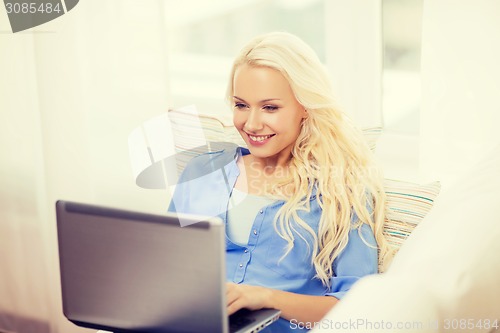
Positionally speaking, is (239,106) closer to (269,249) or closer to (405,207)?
(269,249)

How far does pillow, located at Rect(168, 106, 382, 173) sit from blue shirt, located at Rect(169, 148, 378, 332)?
0.11 metres

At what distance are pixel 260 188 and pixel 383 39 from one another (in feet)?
2.75

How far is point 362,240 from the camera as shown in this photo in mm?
1700

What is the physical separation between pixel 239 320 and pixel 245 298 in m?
0.06

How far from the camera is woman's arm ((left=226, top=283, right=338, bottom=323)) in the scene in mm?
1535

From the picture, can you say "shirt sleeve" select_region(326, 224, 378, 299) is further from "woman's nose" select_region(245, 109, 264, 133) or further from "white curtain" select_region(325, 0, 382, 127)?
"white curtain" select_region(325, 0, 382, 127)

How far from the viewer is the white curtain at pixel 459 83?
1.92m

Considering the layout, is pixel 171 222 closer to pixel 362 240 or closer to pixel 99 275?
pixel 99 275

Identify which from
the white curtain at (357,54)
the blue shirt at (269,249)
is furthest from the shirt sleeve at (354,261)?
the white curtain at (357,54)

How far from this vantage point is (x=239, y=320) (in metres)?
1.50

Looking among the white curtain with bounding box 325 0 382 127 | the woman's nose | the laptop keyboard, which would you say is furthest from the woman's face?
the white curtain with bounding box 325 0 382 127

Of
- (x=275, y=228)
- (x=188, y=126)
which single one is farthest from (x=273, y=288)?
(x=188, y=126)

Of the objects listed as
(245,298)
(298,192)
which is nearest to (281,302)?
(245,298)

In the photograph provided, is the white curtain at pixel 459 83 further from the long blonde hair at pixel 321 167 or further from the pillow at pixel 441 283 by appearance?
the pillow at pixel 441 283
